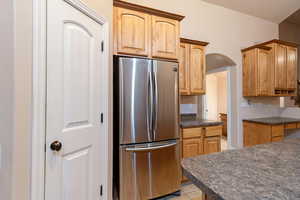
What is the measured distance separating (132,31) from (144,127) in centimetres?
113

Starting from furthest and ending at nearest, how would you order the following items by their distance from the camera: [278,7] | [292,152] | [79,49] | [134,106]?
1. [278,7]
2. [134,106]
3. [79,49]
4. [292,152]

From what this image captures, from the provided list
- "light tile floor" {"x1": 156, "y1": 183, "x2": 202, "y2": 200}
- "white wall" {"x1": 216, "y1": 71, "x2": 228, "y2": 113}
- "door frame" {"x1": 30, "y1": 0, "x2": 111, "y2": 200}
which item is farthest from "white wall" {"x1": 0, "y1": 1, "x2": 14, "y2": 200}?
"white wall" {"x1": 216, "y1": 71, "x2": 228, "y2": 113}

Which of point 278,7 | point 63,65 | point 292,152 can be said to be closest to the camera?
point 292,152

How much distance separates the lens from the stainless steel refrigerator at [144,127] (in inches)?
→ 72.8

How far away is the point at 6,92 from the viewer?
0.91 metres

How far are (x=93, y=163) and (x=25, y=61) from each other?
3.56 feet

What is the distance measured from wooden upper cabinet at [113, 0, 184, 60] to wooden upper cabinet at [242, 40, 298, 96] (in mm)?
2128

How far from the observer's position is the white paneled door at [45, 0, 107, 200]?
123cm

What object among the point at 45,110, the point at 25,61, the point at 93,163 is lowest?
the point at 93,163

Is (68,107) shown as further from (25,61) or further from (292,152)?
(292,152)

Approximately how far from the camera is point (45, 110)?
1.17 meters

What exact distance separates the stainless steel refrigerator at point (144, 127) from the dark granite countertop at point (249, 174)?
1.00 meters

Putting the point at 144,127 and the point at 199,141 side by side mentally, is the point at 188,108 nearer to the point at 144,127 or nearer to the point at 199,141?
the point at 199,141

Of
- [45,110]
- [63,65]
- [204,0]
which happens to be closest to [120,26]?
[63,65]
